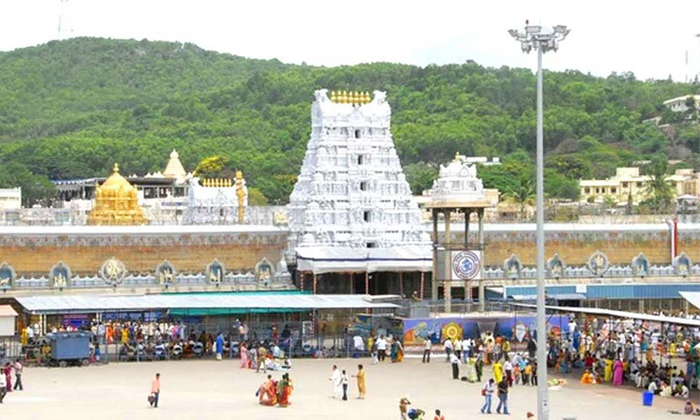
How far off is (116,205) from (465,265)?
34256 millimetres

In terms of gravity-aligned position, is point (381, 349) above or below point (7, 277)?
below

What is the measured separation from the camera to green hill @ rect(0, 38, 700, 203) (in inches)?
5320

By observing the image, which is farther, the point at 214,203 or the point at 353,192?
the point at 214,203

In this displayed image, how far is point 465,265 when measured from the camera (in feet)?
159

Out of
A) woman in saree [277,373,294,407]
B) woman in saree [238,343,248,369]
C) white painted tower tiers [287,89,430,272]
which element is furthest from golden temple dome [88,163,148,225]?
woman in saree [277,373,294,407]

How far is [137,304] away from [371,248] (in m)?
14.0

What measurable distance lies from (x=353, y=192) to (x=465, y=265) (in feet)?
29.8

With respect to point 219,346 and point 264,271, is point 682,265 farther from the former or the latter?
point 219,346

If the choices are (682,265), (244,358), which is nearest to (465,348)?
(244,358)

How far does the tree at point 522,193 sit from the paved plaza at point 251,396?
61786 mm

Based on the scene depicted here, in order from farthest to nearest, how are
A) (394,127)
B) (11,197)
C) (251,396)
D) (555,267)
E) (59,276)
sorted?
(394,127), (11,197), (555,267), (59,276), (251,396)

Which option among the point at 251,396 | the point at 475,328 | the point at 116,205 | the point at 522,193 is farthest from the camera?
the point at 522,193

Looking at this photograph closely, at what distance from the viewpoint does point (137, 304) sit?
43375 mm

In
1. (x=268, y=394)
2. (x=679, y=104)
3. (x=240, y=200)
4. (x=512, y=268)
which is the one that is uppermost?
(x=679, y=104)
